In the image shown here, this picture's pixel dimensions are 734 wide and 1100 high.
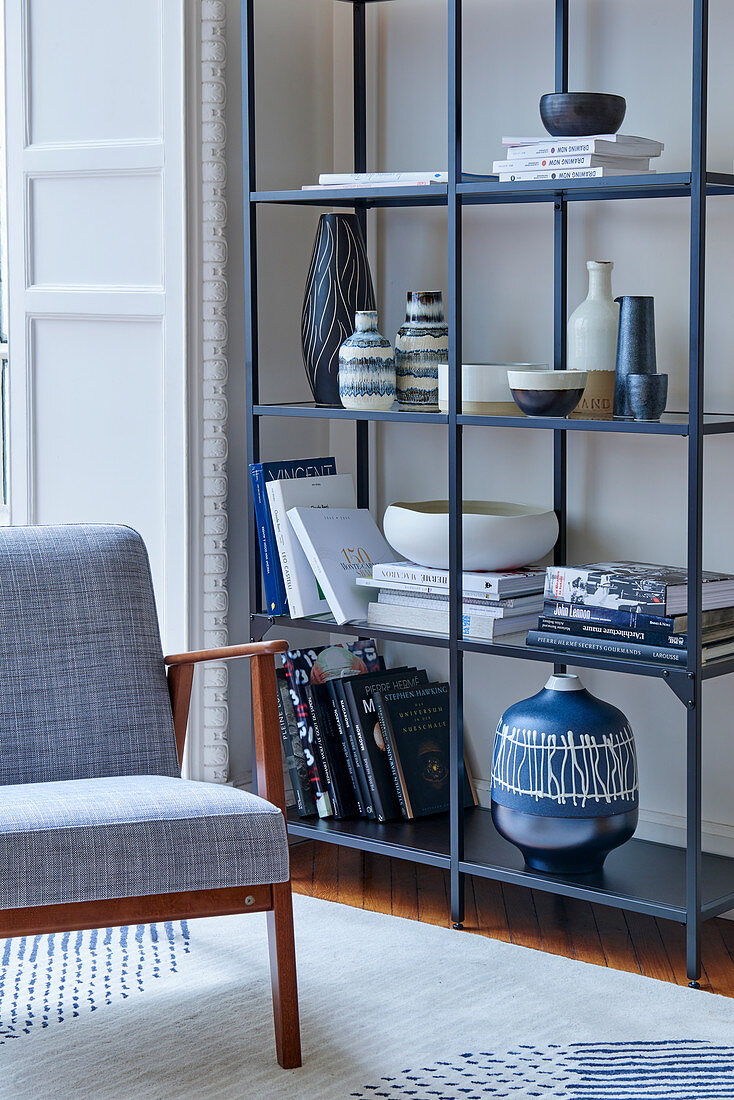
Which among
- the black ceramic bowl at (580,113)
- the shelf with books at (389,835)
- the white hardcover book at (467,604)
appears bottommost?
the shelf with books at (389,835)

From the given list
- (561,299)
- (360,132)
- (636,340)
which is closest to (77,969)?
(636,340)

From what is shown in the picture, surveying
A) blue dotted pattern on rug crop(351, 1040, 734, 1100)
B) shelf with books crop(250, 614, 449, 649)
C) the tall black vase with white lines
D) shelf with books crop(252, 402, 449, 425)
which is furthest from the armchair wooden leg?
the tall black vase with white lines

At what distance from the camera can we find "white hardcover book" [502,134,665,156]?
243 cm

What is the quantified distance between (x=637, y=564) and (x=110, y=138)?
58.2 inches

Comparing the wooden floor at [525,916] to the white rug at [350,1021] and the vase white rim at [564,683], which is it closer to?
the white rug at [350,1021]

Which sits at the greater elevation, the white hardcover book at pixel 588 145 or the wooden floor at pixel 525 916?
the white hardcover book at pixel 588 145

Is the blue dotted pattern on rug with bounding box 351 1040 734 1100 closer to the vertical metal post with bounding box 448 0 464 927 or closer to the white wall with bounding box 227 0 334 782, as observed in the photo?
the vertical metal post with bounding box 448 0 464 927

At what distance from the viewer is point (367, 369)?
2.81m

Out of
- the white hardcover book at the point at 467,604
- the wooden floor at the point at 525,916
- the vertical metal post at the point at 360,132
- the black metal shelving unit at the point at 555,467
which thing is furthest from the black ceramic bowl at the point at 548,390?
the wooden floor at the point at 525,916

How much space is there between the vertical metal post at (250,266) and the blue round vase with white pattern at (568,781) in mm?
673

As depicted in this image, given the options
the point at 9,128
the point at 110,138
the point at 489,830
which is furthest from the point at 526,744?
the point at 9,128

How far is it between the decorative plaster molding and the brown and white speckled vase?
0.44 metres

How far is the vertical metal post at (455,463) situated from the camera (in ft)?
8.47

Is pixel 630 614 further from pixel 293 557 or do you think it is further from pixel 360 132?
pixel 360 132
